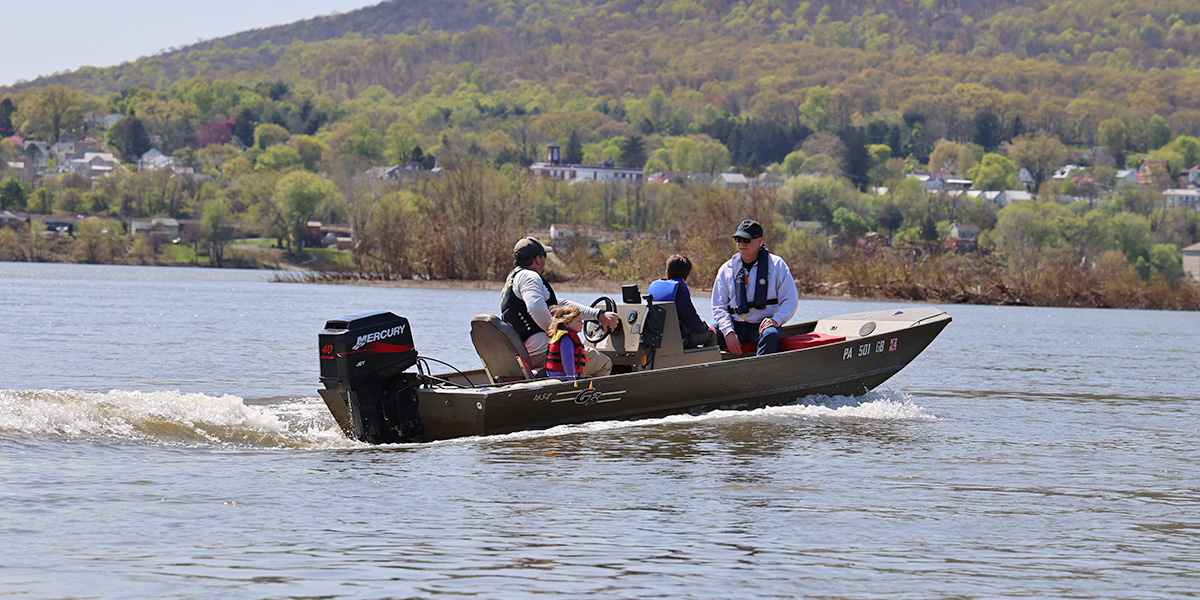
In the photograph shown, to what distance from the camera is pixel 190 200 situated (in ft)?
453

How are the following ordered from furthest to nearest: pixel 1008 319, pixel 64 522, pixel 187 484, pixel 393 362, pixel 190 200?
1. pixel 190 200
2. pixel 1008 319
3. pixel 393 362
4. pixel 187 484
5. pixel 64 522

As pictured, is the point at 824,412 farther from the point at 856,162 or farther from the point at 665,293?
the point at 856,162

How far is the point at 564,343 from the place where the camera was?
452 inches

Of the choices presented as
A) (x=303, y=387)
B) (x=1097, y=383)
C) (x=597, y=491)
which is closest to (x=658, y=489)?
(x=597, y=491)

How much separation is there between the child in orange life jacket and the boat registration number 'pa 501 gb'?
12.0 feet

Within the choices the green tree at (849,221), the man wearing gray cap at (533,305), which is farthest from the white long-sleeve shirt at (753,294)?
the green tree at (849,221)

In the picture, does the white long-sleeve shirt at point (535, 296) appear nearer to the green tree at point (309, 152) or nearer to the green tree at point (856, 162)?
the green tree at point (309, 152)

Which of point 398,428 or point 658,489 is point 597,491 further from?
point 398,428

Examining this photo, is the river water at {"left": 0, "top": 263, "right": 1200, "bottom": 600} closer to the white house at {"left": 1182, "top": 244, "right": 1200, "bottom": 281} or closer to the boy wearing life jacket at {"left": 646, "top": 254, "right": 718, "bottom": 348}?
Answer: the boy wearing life jacket at {"left": 646, "top": 254, "right": 718, "bottom": 348}

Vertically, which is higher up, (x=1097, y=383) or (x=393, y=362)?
(x=393, y=362)

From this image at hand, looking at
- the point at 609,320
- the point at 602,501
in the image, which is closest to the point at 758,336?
the point at 609,320

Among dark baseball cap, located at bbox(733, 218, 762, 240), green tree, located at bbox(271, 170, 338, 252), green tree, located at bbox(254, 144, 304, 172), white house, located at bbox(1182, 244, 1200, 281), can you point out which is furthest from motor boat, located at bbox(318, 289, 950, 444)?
green tree, located at bbox(254, 144, 304, 172)

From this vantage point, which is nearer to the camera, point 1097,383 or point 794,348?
point 794,348

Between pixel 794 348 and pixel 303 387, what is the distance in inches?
250
